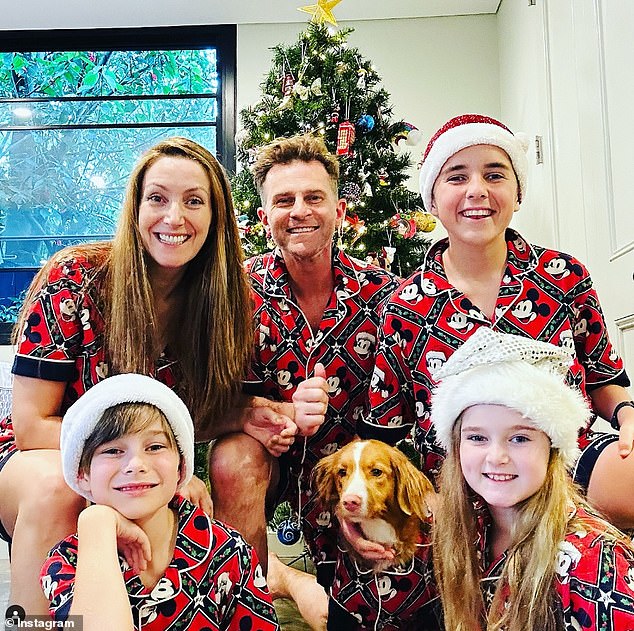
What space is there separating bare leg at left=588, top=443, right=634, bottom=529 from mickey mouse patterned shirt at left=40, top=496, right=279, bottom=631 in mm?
744

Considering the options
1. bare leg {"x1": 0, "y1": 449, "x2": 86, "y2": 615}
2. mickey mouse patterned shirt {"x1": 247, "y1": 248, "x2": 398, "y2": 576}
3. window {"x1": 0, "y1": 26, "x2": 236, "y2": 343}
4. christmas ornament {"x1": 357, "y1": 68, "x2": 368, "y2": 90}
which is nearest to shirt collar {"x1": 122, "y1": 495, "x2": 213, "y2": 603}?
bare leg {"x1": 0, "y1": 449, "x2": 86, "y2": 615}

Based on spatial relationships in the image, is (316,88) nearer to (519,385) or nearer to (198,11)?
(198,11)

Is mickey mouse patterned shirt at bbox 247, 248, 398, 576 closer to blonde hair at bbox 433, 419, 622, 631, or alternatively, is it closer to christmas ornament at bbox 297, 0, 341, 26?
blonde hair at bbox 433, 419, 622, 631

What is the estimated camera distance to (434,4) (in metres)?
4.36

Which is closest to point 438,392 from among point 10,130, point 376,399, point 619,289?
point 376,399

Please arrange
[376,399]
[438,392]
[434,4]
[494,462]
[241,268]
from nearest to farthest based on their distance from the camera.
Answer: [494,462] → [438,392] → [376,399] → [241,268] → [434,4]

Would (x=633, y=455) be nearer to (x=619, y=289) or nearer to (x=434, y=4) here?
(x=619, y=289)

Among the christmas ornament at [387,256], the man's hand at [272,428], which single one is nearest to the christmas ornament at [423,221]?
the christmas ornament at [387,256]

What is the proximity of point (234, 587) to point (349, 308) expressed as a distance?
2.87 ft

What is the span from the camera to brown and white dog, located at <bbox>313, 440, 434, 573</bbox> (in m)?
1.58

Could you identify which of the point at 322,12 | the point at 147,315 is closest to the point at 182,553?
the point at 147,315

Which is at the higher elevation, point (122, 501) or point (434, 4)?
point (434, 4)

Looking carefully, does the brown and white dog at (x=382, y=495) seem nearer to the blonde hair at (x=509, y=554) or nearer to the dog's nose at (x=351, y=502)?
the dog's nose at (x=351, y=502)

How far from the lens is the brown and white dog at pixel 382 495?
1580 mm
